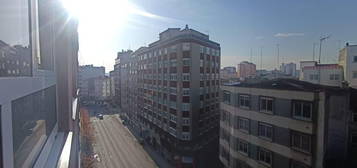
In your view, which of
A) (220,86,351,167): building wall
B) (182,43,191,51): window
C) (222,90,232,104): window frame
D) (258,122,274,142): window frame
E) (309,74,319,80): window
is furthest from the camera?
(309,74,319,80): window

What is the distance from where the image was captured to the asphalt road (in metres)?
21.2

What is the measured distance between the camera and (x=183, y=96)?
19.4 m

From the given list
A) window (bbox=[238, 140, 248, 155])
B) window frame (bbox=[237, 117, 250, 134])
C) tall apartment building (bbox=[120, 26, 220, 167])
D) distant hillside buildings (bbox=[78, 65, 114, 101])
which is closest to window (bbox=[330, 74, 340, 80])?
tall apartment building (bbox=[120, 26, 220, 167])

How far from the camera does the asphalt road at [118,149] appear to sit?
2125 cm

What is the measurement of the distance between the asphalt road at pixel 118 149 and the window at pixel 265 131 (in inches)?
517

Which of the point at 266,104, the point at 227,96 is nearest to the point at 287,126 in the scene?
the point at 266,104

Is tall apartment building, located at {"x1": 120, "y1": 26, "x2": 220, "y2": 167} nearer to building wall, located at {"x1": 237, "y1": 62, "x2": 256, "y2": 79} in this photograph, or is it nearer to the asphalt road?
the asphalt road

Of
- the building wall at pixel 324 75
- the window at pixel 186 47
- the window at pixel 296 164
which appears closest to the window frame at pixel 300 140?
the window at pixel 296 164

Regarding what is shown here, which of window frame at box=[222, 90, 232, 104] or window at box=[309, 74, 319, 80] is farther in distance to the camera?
window at box=[309, 74, 319, 80]

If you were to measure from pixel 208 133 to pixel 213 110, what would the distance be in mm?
2625

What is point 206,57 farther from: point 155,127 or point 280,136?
point 280,136

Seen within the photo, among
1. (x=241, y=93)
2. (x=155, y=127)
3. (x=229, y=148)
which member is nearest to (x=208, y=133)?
(x=155, y=127)

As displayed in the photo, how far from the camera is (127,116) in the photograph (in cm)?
3897

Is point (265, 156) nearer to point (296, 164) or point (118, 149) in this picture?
point (296, 164)
